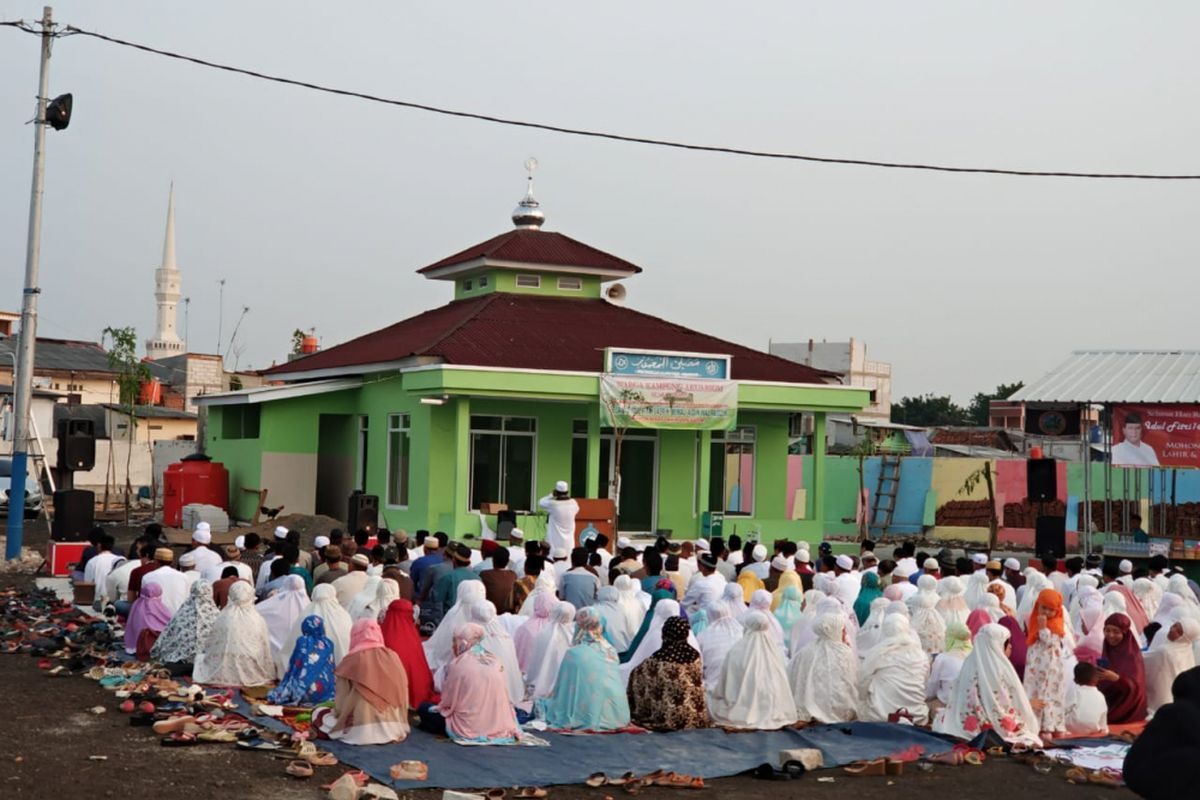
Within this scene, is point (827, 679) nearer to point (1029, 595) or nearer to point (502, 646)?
point (502, 646)

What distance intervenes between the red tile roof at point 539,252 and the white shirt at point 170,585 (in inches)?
539

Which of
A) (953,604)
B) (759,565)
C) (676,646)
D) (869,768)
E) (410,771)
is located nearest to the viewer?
(410,771)

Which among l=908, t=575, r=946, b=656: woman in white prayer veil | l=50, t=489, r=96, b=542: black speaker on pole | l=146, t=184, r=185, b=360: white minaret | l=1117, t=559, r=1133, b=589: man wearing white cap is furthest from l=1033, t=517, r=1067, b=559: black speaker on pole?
l=146, t=184, r=185, b=360: white minaret

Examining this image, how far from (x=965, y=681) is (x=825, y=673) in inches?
44.0

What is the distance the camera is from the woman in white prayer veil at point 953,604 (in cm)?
1227

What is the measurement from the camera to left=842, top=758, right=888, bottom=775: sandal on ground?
9250 millimetres

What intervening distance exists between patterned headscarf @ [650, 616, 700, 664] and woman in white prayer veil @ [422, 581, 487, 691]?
139 centimetres

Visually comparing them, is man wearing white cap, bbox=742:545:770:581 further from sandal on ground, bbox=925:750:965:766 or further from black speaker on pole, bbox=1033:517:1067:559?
black speaker on pole, bbox=1033:517:1067:559

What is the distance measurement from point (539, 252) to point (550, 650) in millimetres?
16357

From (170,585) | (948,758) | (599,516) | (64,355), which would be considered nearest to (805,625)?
(948,758)

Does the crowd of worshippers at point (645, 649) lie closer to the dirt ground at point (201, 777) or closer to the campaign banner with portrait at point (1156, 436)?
the dirt ground at point (201, 777)

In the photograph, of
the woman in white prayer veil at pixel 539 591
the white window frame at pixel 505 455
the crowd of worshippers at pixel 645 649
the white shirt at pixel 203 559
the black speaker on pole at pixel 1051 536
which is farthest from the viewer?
the white window frame at pixel 505 455

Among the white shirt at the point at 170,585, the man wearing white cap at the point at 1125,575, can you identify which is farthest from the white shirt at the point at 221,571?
the man wearing white cap at the point at 1125,575

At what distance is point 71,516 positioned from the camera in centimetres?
1884
